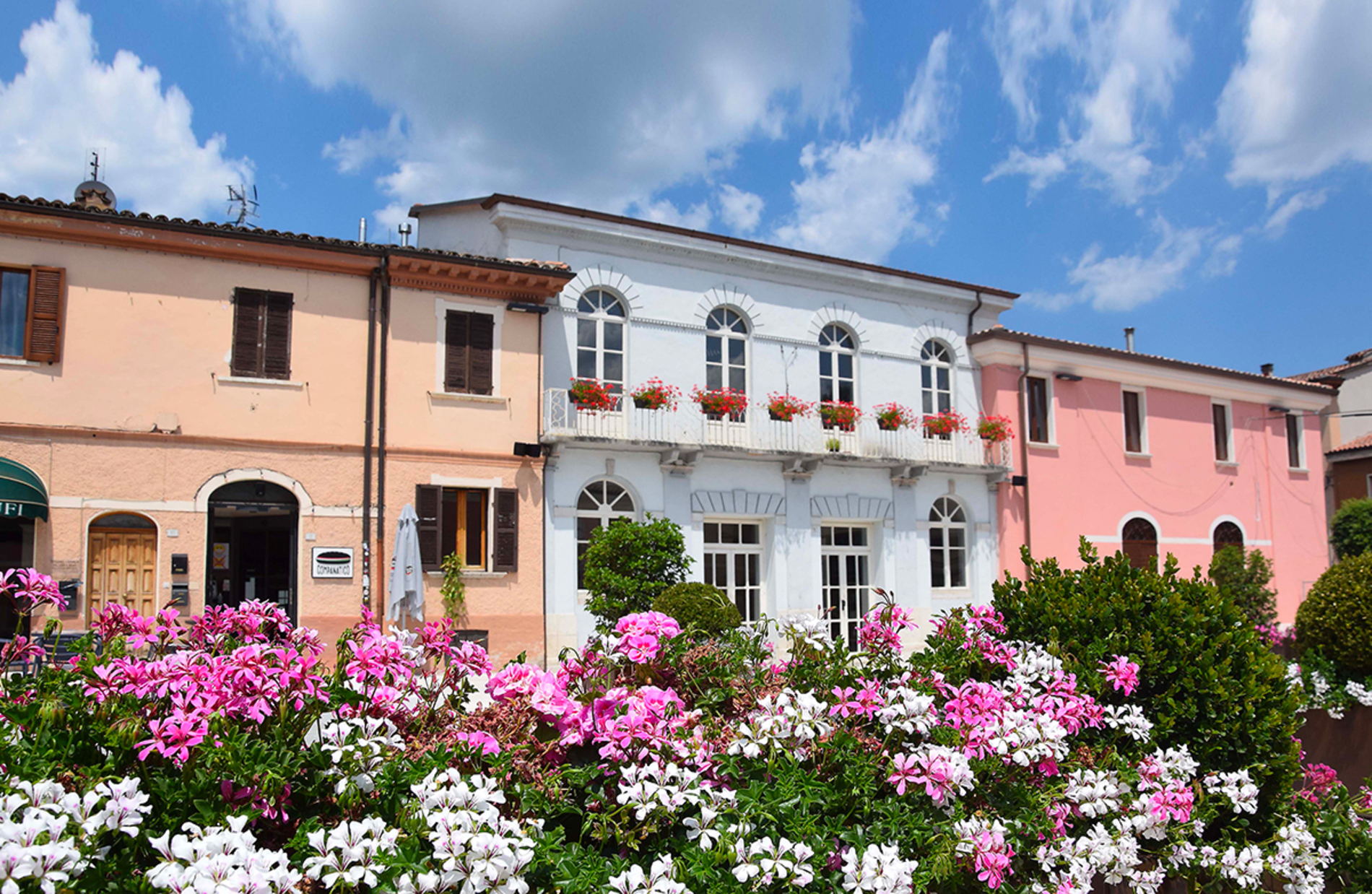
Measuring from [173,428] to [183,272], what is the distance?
7.52 feet

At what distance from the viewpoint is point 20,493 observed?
40.5 feet

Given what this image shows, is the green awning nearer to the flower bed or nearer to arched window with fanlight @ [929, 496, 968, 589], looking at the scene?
the flower bed

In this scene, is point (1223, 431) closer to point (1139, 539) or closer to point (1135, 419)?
point (1135, 419)

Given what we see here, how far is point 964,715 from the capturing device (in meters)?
3.84

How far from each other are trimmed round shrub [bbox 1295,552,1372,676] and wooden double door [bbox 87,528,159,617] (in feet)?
49.6

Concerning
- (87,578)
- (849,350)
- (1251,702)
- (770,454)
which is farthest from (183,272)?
(1251,702)

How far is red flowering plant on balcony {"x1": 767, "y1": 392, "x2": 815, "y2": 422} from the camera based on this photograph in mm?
18330

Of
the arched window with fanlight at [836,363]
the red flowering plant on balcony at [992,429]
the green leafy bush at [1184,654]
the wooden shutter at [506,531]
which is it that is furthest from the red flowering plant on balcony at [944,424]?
the green leafy bush at [1184,654]

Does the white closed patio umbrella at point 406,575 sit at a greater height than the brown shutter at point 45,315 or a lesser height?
lesser

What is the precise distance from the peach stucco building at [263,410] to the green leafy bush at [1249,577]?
15480mm

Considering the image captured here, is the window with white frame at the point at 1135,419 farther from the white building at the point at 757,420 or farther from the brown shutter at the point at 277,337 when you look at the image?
the brown shutter at the point at 277,337

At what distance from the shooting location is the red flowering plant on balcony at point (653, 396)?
55.4ft

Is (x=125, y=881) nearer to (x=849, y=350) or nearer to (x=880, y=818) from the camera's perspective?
(x=880, y=818)

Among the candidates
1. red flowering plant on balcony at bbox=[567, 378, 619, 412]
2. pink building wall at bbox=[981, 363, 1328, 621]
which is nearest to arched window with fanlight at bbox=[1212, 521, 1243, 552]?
pink building wall at bbox=[981, 363, 1328, 621]
